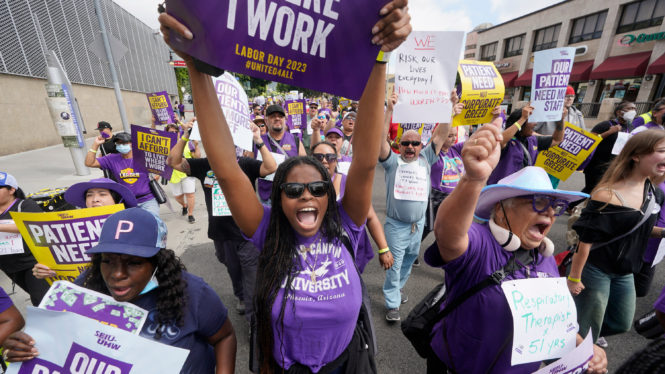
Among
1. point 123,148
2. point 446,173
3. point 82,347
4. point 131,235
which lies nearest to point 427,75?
point 446,173

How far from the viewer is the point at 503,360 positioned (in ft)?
4.83

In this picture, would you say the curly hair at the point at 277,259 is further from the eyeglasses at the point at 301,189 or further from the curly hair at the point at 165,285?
the curly hair at the point at 165,285

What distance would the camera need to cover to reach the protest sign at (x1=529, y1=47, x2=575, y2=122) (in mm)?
3420

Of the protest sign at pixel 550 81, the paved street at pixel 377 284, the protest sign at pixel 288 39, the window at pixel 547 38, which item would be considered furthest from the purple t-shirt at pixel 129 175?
the window at pixel 547 38

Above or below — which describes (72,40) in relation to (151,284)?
above

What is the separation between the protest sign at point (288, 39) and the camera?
0.97 metres

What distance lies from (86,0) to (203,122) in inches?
905

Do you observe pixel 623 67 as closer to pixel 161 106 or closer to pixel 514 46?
pixel 514 46

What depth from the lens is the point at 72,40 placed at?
50.1ft

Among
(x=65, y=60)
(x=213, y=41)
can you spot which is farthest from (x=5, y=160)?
(x=213, y=41)

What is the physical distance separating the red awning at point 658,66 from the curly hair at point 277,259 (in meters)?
24.7

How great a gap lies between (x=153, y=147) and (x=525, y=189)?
406cm

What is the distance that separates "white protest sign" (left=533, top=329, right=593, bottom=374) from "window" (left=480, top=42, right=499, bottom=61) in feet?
117

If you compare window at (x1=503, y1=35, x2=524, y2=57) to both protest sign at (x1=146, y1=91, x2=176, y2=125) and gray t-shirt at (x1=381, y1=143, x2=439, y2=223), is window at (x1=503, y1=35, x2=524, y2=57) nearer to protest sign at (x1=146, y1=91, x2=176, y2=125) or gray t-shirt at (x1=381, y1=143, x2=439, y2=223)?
protest sign at (x1=146, y1=91, x2=176, y2=125)
